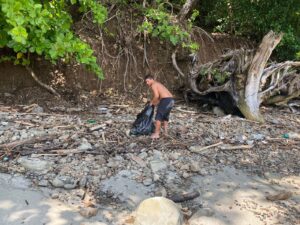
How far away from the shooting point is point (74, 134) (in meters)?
6.34

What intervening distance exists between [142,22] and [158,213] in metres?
5.90

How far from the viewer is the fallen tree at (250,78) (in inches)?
329

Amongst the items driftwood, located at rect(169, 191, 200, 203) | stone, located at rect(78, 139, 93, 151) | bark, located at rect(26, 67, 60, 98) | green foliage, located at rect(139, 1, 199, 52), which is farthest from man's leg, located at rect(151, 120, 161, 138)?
bark, located at rect(26, 67, 60, 98)

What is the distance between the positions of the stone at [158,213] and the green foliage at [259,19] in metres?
6.24

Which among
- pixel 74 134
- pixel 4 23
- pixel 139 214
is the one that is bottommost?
pixel 139 214

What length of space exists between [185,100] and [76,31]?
2.93 metres

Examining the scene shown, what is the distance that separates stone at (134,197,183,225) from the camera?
4434mm

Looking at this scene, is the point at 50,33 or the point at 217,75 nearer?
the point at 50,33

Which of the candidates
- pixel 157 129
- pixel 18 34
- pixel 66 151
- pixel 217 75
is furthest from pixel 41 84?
pixel 217 75

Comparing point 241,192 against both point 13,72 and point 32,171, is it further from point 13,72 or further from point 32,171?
point 13,72

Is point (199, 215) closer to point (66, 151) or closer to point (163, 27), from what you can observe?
point (66, 151)

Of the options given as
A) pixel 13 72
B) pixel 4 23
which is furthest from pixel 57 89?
pixel 4 23

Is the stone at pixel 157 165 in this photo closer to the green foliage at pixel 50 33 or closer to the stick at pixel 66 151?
the stick at pixel 66 151

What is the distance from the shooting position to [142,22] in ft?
30.9
